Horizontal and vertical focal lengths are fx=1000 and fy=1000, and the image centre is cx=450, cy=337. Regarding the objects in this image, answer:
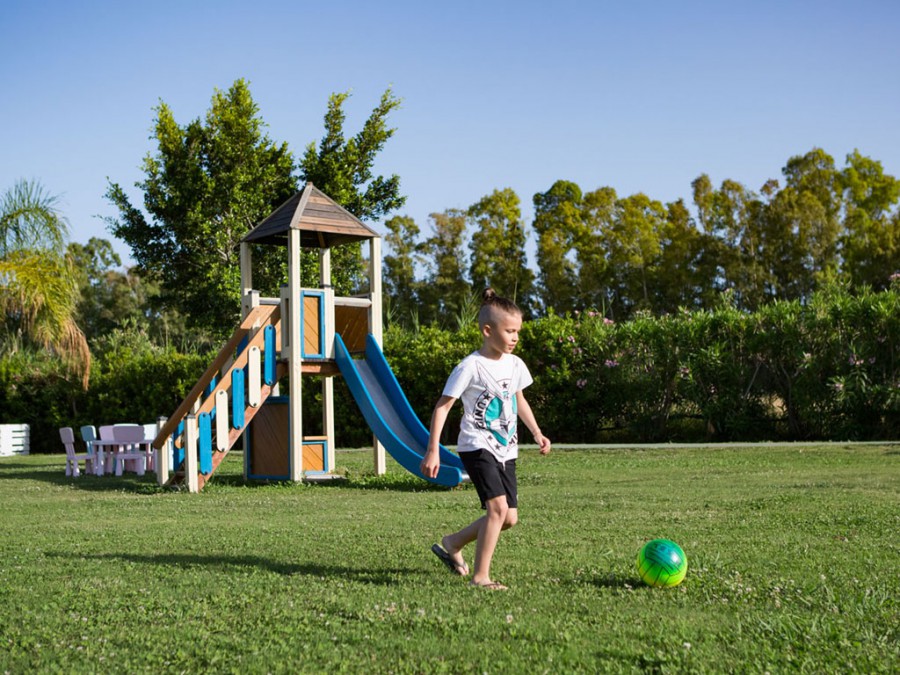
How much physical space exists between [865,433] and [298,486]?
1319 centimetres

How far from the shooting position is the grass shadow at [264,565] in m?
6.34

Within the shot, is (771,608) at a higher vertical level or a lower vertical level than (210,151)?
lower

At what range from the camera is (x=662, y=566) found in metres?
5.69

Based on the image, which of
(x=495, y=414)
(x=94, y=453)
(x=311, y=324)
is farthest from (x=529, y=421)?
(x=94, y=453)

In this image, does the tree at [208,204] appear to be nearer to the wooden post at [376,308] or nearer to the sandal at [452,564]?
the wooden post at [376,308]

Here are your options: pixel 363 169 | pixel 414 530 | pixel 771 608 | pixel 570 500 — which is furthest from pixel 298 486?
pixel 363 169

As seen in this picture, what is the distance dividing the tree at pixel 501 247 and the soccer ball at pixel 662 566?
44318mm

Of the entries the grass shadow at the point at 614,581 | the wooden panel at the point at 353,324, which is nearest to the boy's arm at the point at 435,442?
the grass shadow at the point at 614,581

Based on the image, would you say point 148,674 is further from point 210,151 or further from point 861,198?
point 861,198

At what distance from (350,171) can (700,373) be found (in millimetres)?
9942

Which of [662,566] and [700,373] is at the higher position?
[700,373]

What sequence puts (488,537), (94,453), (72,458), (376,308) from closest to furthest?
(488,537), (376,308), (72,458), (94,453)

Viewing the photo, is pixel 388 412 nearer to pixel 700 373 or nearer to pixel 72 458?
pixel 72 458

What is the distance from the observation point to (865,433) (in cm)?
2162
